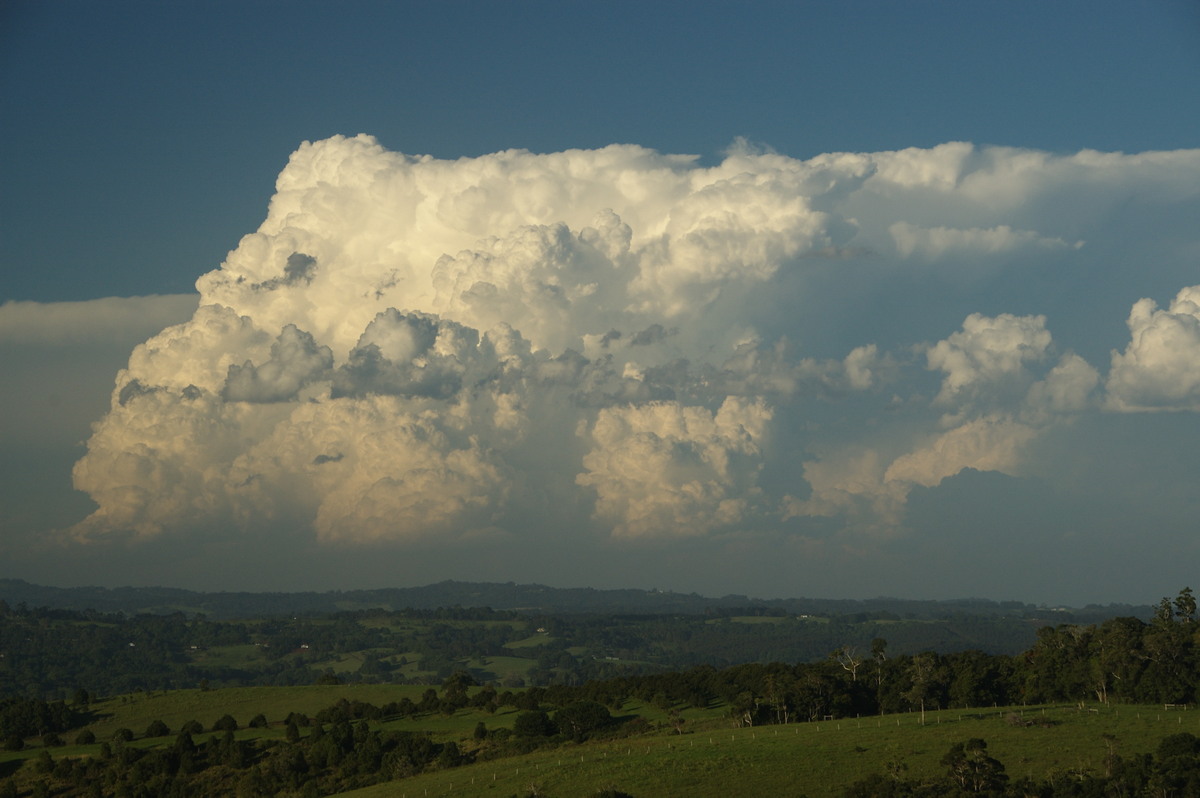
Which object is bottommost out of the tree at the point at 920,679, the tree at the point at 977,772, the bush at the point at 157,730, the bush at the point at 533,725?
the bush at the point at 157,730


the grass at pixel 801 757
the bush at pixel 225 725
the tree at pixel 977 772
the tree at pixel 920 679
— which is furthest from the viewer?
the bush at pixel 225 725

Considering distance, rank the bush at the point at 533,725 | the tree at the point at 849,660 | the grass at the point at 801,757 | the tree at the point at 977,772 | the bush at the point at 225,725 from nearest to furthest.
Result: the tree at the point at 977,772, the grass at the point at 801,757, the bush at the point at 533,725, the tree at the point at 849,660, the bush at the point at 225,725

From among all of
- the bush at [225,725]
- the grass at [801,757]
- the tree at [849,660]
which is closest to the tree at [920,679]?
the tree at [849,660]

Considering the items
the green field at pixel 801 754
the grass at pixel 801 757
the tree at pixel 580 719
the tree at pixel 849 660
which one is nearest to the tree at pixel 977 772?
the green field at pixel 801 754

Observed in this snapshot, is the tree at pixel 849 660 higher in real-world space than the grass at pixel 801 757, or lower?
higher

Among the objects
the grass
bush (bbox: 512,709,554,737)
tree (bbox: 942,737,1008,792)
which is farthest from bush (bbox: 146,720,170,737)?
tree (bbox: 942,737,1008,792)

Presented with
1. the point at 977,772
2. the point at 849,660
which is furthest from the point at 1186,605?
the point at 977,772

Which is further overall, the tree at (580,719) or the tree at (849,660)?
the tree at (849,660)

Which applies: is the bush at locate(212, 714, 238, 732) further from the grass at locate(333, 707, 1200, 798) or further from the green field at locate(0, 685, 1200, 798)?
the grass at locate(333, 707, 1200, 798)

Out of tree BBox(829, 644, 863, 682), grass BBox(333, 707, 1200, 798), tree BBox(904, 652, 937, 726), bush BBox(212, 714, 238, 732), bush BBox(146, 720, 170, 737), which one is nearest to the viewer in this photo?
grass BBox(333, 707, 1200, 798)

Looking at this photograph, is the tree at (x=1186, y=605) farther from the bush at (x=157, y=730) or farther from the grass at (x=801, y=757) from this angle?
the bush at (x=157, y=730)

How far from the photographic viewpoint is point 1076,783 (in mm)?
88438

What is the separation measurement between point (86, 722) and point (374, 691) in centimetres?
4799

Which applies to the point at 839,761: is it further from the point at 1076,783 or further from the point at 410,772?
the point at 410,772
